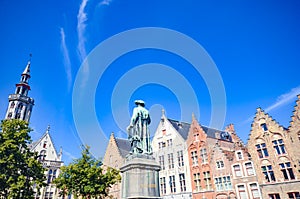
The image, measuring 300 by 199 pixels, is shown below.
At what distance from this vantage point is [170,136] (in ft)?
117

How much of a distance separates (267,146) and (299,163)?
3663 millimetres

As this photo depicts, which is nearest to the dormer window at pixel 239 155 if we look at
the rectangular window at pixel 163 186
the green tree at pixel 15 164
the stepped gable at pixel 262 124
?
the stepped gable at pixel 262 124

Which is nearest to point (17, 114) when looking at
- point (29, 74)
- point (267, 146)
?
point (29, 74)

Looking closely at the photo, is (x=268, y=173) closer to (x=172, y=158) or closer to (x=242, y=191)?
(x=242, y=191)

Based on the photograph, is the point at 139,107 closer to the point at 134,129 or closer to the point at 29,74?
the point at 134,129

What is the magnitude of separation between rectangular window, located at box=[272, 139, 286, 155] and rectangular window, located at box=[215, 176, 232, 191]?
7011mm

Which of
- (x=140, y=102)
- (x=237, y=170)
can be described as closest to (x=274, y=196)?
(x=237, y=170)

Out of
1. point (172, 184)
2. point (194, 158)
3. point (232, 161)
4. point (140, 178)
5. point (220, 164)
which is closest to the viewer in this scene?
point (140, 178)

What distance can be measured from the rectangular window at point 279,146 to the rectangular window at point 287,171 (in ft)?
4.45

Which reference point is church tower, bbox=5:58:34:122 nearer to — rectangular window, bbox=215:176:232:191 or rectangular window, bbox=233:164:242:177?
rectangular window, bbox=215:176:232:191

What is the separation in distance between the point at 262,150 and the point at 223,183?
6.59m

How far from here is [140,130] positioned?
35.0ft

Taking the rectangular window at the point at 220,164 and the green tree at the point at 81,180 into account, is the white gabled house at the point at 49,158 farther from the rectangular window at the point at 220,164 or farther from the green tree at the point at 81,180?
the rectangular window at the point at 220,164

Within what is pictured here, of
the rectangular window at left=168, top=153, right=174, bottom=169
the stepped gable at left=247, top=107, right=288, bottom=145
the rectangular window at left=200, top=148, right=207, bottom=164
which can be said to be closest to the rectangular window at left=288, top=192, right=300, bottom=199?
the stepped gable at left=247, top=107, right=288, bottom=145
